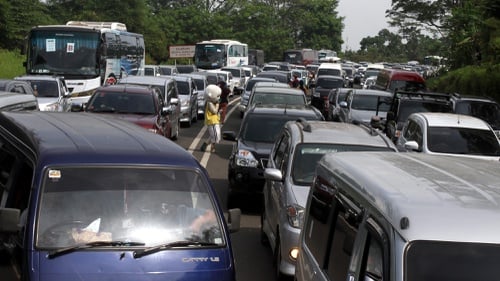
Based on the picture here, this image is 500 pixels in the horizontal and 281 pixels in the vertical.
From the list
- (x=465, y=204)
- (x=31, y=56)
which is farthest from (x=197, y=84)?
(x=465, y=204)

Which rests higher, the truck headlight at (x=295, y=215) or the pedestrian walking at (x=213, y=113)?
the truck headlight at (x=295, y=215)

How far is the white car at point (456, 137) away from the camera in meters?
13.6

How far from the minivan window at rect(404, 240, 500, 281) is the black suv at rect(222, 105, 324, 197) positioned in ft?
29.2

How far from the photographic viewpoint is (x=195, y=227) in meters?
5.54

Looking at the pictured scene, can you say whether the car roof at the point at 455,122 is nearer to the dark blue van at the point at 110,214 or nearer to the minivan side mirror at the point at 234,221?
the minivan side mirror at the point at 234,221

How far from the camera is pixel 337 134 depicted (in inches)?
386

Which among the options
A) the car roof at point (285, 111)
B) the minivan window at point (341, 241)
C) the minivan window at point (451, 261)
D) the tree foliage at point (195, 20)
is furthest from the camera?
the tree foliage at point (195, 20)

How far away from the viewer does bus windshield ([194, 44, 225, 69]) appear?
179ft

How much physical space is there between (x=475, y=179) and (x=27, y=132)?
135 inches

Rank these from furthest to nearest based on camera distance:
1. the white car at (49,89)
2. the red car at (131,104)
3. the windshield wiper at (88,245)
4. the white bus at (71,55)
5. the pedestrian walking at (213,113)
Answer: the white bus at (71,55) → the white car at (49,89) → the pedestrian walking at (213,113) → the red car at (131,104) → the windshield wiper at (88,245)

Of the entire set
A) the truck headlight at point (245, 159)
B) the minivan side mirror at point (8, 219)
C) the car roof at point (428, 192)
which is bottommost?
the truck headlight at point (245, 159)

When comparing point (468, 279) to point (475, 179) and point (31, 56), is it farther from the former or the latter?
point (31, 56)

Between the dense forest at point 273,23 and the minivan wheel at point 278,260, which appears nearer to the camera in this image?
the minivan wheel at point 278,260

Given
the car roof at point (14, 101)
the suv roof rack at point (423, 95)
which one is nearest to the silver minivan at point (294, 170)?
the car roof at point (14, 101)
